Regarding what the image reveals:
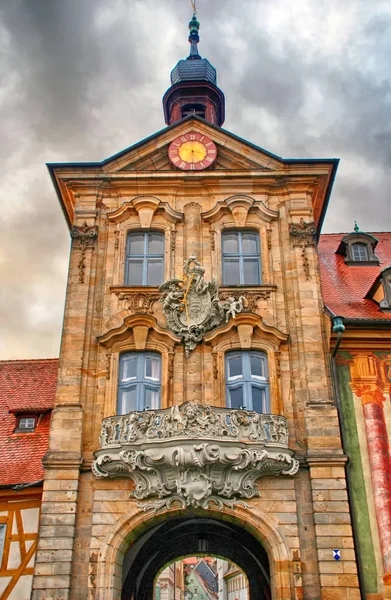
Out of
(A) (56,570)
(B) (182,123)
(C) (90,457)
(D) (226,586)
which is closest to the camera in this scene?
(A) (56,570)

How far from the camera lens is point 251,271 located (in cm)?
1734

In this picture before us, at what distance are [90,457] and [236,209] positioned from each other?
7.83 meters

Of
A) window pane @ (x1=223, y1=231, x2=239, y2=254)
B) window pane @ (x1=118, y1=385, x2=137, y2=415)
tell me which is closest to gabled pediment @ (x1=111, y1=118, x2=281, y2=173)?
window pane @ (x1=223, y1=231, x2=239, y2=254)

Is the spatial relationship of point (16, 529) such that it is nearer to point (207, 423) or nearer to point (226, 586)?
point (207, 423)

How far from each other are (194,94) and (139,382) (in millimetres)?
13913

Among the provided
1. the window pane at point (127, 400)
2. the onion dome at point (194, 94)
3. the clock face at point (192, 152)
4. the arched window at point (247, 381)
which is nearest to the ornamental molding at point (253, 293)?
the arched window at point (247, 381)

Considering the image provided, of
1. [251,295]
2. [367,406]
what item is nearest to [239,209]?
[251,295]

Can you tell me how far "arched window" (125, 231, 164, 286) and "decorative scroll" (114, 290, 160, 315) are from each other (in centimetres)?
54

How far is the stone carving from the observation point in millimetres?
15789

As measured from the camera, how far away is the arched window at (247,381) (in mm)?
15164

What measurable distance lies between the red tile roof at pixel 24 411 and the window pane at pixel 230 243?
263 inches

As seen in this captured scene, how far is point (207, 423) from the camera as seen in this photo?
1377cm

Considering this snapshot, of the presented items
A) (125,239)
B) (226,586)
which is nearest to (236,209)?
(125,239)

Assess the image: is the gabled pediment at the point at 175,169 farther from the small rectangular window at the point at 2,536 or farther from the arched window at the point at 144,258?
the small rectangular window at the point at 2,536
